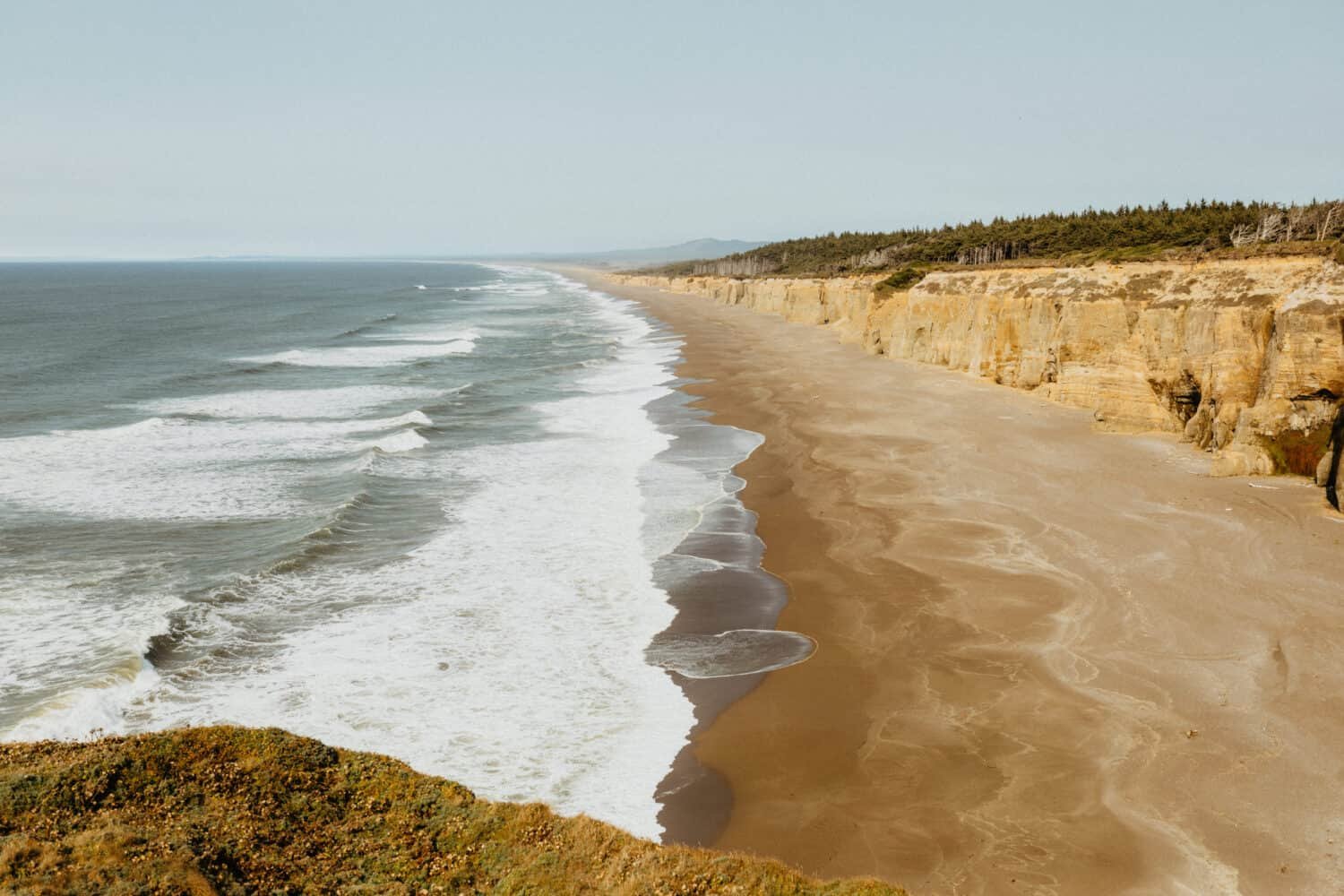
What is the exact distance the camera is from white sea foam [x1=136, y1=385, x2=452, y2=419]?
121 ft

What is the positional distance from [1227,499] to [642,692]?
653 inches

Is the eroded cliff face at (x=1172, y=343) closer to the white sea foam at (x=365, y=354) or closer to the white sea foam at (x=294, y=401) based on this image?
the white sea foam at (x=294, y=401)

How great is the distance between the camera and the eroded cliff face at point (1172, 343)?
2330 centimetres

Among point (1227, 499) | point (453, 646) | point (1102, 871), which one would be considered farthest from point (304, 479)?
point (1227, 499)

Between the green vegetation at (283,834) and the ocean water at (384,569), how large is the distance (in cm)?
362

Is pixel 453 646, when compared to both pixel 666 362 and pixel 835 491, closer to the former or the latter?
pixel 835 491

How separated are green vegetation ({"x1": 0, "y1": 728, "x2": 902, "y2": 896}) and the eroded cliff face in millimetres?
22915

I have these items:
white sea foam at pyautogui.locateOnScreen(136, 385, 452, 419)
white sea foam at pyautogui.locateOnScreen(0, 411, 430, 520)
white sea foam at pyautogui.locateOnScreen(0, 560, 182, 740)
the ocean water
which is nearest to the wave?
white sea foam at pyautogui.locateOnScreen(136, 385, 452, 419)

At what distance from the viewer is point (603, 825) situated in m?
7.32

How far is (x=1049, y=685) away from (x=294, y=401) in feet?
119

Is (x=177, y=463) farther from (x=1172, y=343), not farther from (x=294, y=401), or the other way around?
(x=1172, y=343)

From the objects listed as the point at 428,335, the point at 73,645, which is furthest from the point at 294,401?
the point at 428,335

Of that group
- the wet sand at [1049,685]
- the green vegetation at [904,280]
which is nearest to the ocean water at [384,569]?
the wet sand at [1049,685]

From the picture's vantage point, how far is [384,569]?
18812mm
